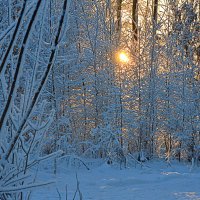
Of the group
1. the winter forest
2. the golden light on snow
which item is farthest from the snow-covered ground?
the golden light on snow

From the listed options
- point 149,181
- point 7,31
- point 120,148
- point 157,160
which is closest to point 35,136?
point 7,31

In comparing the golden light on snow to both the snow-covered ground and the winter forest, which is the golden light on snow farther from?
the snow-covered ground

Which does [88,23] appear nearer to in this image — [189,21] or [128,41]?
[128,41]

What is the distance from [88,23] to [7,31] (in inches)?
257

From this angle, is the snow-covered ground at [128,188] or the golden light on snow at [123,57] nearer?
the snow-covered ground at [128,188]

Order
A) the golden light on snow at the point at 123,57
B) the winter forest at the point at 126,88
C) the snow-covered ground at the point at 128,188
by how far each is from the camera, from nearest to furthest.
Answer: the snow-covered ground at the point at 128,188, the winter forest at the point at 126,88, the golden light on snow at the point at 123,57

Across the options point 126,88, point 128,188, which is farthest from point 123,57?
point 128,188

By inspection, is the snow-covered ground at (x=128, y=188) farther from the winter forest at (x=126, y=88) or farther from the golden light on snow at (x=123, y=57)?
the golden light on snow at (x=123, y=57)

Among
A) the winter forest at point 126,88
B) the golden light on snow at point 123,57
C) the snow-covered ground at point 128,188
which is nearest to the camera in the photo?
the snow-covered ground at point 128,188

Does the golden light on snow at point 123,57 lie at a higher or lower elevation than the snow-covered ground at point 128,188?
higher

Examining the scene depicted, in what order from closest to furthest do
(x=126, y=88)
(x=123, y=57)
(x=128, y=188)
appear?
1. (x=128, y=188)
2. (x=126, y=88)
3. (x=123, y=57)

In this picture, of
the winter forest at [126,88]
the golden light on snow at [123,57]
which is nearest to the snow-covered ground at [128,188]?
the winter forest at [126,88]

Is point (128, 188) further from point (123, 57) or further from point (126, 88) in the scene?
point (123, 57)

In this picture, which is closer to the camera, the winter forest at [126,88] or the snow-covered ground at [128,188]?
the snow-covered ground at [128,188]
